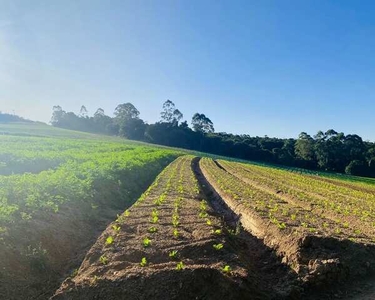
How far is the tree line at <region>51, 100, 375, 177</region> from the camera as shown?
9544cm

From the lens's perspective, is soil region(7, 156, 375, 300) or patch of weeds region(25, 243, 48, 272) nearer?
soil region(7, 156, 375, 300)

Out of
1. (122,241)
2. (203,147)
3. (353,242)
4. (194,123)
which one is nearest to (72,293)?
(122,241)

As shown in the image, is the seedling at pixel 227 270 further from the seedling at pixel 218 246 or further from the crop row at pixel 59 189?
the crop row at pixel 59 189

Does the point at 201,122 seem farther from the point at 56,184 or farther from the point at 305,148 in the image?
the point at 56,184

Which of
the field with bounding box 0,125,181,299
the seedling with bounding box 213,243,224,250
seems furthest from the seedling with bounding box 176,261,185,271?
the field with bounding box 0,125,181,299

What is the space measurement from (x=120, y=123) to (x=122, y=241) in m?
110

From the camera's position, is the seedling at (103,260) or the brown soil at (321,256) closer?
the seedling at (103,260)

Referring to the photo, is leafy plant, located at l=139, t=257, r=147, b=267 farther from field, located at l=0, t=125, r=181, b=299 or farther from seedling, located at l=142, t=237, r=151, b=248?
field, located at l=0, t=125, r=181, b=299

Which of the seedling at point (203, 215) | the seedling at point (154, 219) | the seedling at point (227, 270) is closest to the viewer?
the seedling at point (227, 270)

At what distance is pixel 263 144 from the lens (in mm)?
115812

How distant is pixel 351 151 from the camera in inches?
3752

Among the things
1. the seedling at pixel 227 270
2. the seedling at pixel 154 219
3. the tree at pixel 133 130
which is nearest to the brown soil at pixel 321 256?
the seedling at pixel 227 270

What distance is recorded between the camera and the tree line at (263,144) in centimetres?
9544

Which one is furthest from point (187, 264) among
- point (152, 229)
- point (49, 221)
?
point (49, 221)
